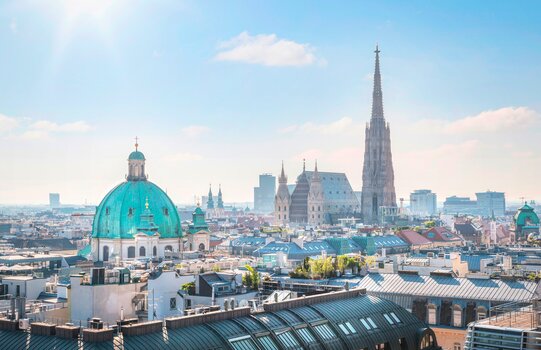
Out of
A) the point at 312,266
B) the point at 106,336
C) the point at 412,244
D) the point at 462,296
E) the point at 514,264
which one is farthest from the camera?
the point at 412,244

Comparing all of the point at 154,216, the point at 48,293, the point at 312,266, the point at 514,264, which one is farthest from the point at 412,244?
the point at 48,293

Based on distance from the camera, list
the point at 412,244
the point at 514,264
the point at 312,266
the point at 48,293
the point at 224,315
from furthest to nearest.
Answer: the point at 412,244 < the point at 514,264 < the point at 312,266 < the point at 48,293 < the point at 224,315

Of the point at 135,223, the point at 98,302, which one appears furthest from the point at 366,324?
the point at 135,223

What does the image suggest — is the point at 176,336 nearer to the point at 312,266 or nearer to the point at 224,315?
the point at 224,315

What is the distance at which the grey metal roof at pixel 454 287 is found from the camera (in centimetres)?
6675

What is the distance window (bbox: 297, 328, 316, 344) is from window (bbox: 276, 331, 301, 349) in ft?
2.24

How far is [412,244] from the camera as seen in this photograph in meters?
182

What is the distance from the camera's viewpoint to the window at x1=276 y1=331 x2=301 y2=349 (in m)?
45.7

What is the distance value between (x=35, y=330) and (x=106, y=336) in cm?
426

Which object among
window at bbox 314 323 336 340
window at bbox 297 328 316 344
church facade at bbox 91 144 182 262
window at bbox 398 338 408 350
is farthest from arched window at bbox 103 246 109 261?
window at bbox 297 328 316 344

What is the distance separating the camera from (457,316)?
66312 millimetres

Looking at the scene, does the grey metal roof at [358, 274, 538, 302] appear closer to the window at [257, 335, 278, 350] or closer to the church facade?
the window at [257, 335, 278, 350]

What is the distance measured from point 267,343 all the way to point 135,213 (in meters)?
96.7

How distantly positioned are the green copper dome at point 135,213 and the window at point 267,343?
3657 inches
